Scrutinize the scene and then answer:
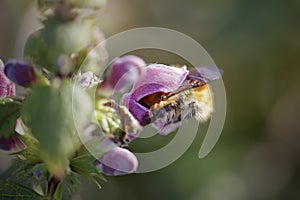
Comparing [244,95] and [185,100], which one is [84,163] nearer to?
[185,100]

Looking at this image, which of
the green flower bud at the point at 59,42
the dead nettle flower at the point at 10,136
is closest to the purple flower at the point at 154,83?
the dead nettle flower at the point at 10,136

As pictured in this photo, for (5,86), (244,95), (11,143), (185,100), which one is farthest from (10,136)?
(244,95)

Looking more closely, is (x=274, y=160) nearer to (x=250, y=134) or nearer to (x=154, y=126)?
(x=250, y=134)

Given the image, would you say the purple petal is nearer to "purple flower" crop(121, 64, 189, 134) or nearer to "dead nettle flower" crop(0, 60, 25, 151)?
"purple flower" crop(121, 64, 189, 134)

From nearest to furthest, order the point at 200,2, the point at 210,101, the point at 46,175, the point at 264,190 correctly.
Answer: the point at 46,175
the point at 210,101
the point at 264,190
the point at 200,2

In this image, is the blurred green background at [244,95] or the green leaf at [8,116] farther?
the blurred green background at [244,95]

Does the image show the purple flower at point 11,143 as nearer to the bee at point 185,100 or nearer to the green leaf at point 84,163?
the green leaf at point 84,163

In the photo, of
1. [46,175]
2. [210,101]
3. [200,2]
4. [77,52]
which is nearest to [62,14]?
[77,52]
